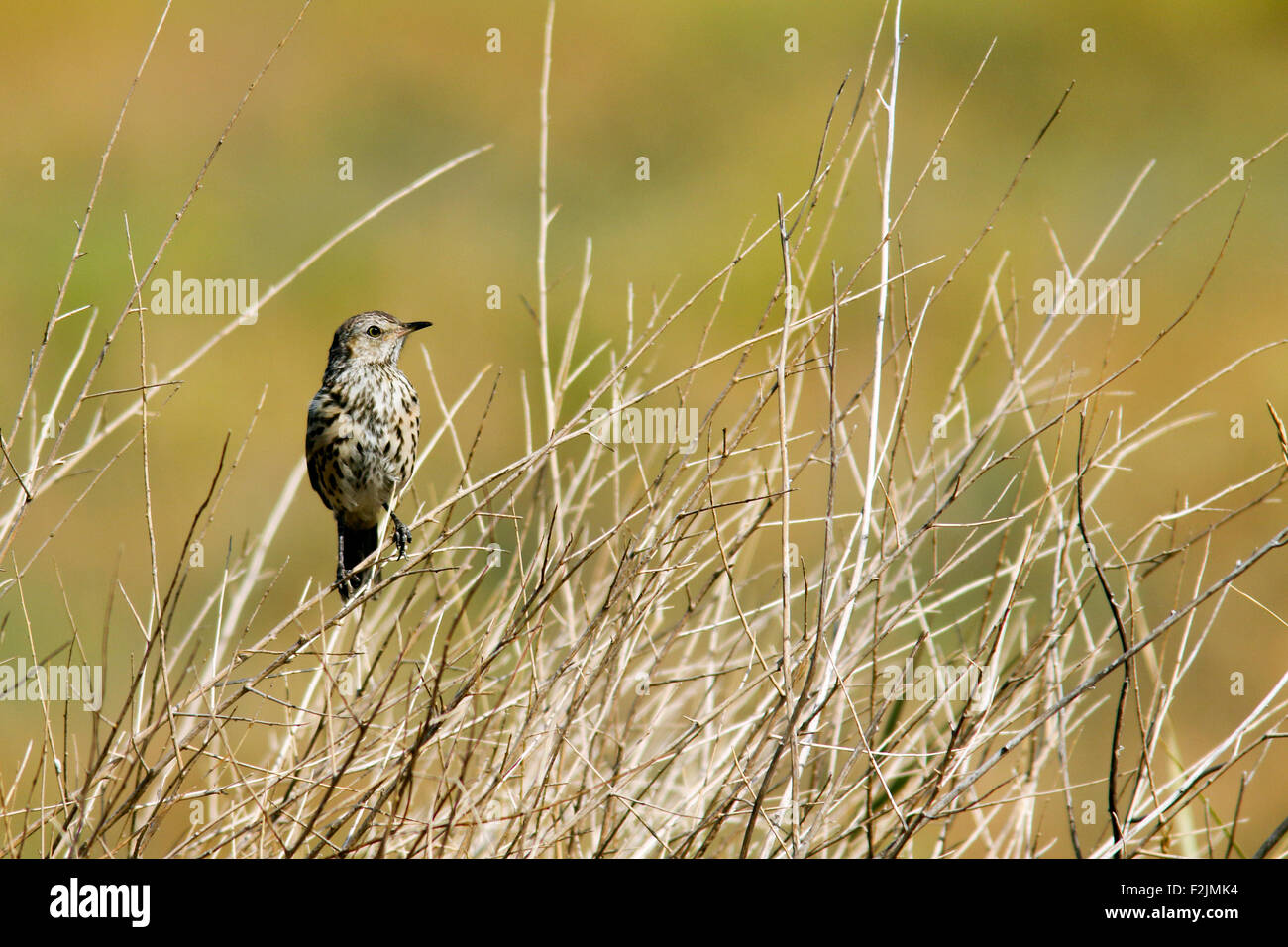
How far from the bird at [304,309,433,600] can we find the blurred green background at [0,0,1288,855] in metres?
3.90

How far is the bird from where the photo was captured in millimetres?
4695

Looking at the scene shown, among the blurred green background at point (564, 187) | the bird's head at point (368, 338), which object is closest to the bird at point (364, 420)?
the bird's head at point (368, 338)

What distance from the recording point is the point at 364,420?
15.4 ft

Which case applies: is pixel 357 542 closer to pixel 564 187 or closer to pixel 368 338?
pixel 368 338

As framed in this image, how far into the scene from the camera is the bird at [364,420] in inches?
185

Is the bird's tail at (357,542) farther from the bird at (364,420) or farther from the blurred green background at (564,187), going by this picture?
the blurred green background at (564,187)

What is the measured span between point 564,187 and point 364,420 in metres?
7.76

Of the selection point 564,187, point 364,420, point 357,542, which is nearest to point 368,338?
point 364,420

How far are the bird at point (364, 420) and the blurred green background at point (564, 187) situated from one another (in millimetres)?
3902
